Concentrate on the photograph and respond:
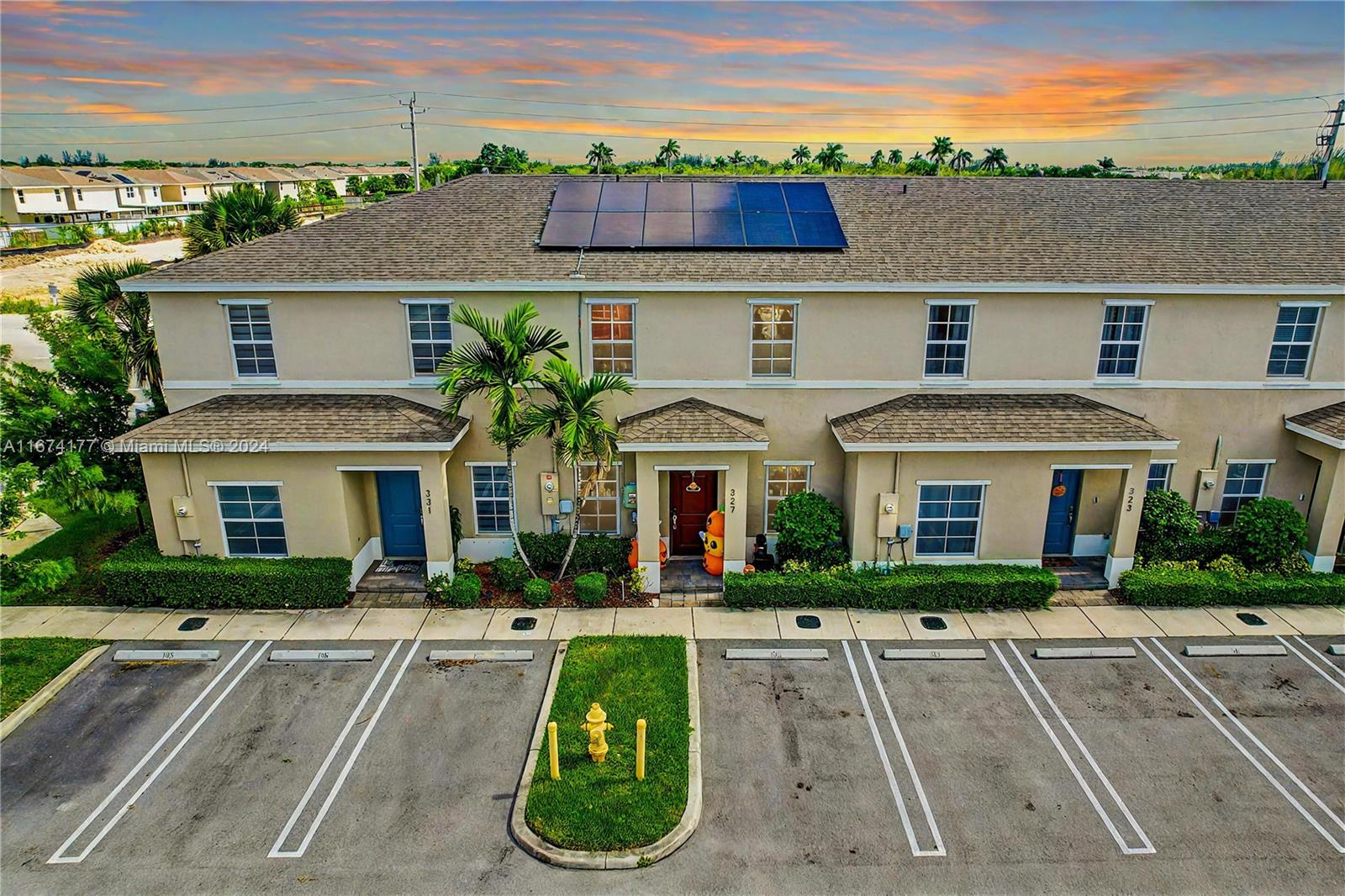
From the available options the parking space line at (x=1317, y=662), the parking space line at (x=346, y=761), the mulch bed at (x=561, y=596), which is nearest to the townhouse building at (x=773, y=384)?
the mulch bed at (x=561, y=596)

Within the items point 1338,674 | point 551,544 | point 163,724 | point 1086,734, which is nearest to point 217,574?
point 163,724

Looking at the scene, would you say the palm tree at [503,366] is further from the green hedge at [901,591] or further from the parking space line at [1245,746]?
the parking space line at [1245,746]

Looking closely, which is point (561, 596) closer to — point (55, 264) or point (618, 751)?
point (618, 751)

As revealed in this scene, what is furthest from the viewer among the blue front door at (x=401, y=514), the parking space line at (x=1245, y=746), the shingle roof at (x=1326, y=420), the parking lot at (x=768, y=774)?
the blue front door at (x=401, y=514)

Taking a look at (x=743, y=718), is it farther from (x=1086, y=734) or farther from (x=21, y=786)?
(x=21, y=786)

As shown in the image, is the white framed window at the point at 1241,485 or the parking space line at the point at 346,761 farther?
the white framed window at the point at 1241,485

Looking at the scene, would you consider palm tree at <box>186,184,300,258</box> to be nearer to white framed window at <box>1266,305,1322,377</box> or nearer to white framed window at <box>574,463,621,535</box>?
white framed window at <box>574,463,621,535</box>

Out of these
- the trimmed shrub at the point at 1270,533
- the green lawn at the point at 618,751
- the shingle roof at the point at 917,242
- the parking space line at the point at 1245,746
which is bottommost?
the parking space line at the point at 1245,746

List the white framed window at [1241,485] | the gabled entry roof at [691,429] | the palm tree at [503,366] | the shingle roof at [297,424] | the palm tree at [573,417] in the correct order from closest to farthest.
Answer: the palm tree at [503,366] < the palm tree at [573,417] < the shingle roof at [297,424] < the gabled entry roof at [691,429] < the white framed window at [1241,485]
